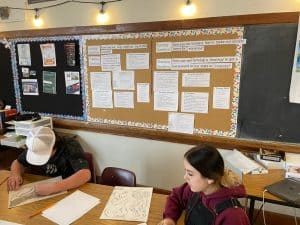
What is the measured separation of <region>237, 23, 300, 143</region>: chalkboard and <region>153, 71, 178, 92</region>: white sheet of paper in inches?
25.4

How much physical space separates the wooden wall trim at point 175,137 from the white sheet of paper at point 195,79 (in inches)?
20.4

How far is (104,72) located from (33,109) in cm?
126

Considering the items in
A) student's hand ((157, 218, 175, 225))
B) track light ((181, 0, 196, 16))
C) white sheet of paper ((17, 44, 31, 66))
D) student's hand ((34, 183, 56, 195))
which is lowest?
student's hand ((157, 218, 175, 225))

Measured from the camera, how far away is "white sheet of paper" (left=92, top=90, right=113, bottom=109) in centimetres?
297

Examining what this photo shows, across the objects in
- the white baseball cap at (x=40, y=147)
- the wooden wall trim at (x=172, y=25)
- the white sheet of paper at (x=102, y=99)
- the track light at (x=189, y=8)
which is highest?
the track light at (x=189, y=8)

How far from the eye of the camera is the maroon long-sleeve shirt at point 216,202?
1.16 metres

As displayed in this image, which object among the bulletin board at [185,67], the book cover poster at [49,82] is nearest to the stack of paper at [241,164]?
the bulletin board at [185,67]

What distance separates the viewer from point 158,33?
2600 millimetres

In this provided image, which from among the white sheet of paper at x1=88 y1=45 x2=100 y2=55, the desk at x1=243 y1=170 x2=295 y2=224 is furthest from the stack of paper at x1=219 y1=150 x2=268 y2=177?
the white sheet of paper at x1=88 y1=45 x2=100 y2=55

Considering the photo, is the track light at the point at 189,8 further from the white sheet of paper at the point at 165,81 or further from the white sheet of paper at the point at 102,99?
the white sheet of paper at the point at 102,99

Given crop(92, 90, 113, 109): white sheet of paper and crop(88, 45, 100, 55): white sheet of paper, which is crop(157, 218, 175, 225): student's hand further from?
crop(88, 45, 100, 55): white sheet of paper

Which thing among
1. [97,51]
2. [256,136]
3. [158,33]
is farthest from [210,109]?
[97,51]

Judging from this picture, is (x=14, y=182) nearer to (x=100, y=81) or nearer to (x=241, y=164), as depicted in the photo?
(x=100, y=81)

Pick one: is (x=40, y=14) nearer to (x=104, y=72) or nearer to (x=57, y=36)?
(x=57, y=36)
